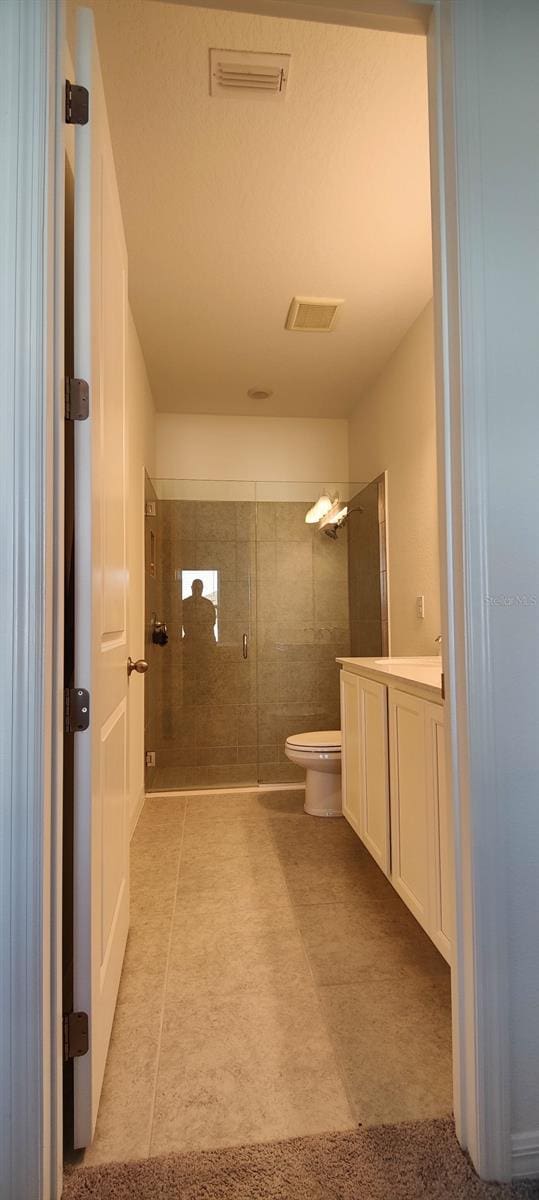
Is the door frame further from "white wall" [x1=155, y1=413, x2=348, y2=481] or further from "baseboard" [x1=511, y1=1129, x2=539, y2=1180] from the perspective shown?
"white wall" [x1=155, y1=413, x2=348, y2=481]

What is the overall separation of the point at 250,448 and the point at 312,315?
57.1 inches

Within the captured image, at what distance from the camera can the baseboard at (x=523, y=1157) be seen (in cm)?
101

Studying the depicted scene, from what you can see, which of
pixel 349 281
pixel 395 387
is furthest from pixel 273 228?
pixel 395 387

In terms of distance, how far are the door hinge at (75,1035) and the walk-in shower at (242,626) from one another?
99.6 inches

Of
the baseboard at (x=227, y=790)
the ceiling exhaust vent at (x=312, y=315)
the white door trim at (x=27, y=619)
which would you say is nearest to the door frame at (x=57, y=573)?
the white door trim at (x=27, y=619)

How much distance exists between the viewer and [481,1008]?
1001mm

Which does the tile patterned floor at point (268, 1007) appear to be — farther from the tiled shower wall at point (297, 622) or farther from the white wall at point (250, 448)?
the white wall at point (250, 448)

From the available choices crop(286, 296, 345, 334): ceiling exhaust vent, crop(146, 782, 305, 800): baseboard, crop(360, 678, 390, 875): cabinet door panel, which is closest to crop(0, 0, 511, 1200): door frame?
crop(360, 678, 390, 875): cabinet door panel

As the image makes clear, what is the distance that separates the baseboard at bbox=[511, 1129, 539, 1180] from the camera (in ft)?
3.31

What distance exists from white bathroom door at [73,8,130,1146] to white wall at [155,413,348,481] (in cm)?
263

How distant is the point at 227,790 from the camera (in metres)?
3.55

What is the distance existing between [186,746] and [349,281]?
2835 millimetres

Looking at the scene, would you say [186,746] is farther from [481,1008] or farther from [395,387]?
[481,1008]

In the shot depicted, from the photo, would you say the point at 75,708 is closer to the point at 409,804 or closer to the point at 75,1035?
the point at 75,1035
